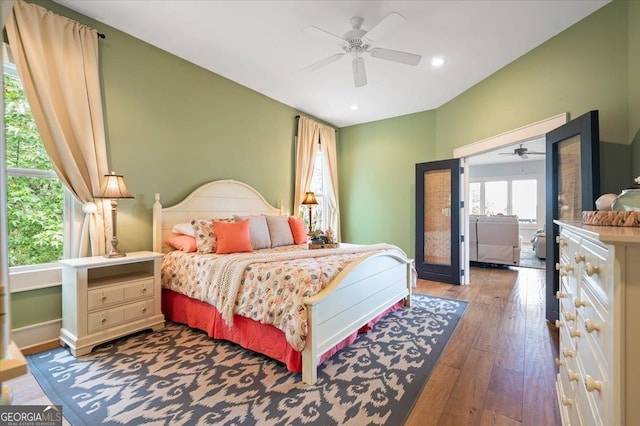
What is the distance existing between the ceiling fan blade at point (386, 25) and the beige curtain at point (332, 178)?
10.4ft

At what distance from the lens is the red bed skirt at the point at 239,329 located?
2.18 meters

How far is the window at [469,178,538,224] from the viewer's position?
9188 mm

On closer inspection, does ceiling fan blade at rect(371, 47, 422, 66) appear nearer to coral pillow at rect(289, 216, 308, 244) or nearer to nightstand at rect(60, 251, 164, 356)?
coral pillow at rect(289, 216, 308, 244)

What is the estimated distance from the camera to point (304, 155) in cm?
518

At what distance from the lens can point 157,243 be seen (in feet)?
10.5

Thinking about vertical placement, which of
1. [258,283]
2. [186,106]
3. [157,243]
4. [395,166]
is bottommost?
[258,283]

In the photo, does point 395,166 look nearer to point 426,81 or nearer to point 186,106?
point 426,81

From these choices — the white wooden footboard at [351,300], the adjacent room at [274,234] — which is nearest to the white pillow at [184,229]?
the adjacent room at [274,234]

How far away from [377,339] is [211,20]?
331 cm

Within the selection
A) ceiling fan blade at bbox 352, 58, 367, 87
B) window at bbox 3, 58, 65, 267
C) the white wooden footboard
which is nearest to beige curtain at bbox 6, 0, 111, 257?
window at bbox 3, 58, 65, 267

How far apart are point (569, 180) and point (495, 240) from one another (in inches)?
118

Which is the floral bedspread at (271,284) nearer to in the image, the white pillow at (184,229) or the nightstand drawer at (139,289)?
the nightstand drawer at (139,289)

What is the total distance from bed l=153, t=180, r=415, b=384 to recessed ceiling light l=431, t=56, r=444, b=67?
2.26 meters

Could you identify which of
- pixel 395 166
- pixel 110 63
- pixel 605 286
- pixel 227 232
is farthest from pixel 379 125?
pixel 605 286
